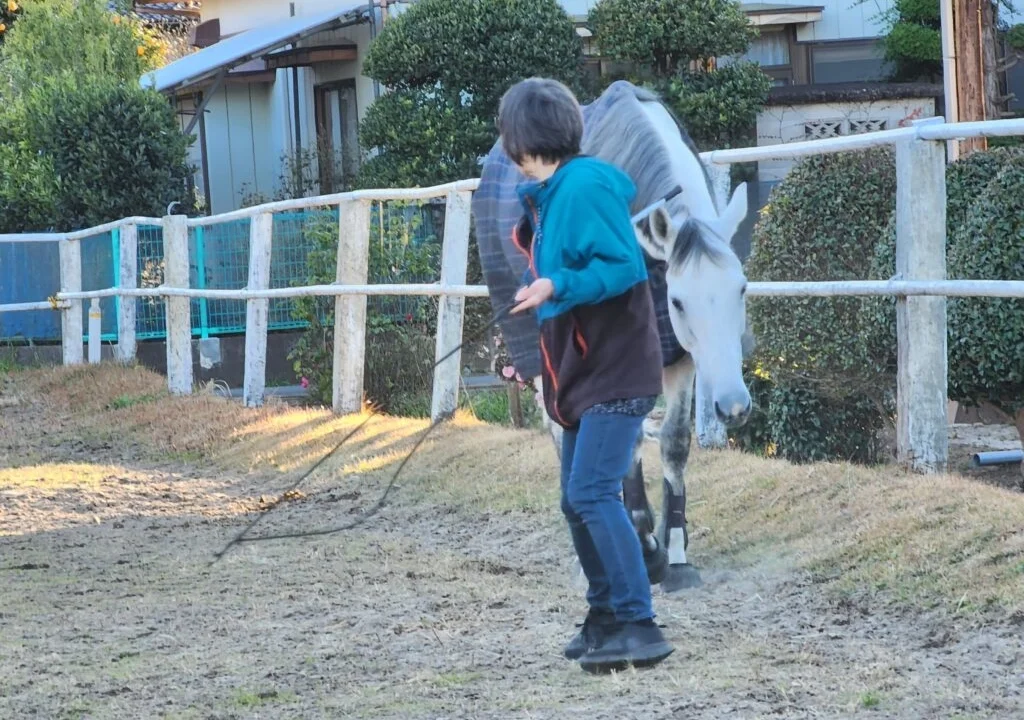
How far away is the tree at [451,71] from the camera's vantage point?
15.4 metres

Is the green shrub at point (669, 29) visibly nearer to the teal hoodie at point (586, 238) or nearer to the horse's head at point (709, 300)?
the horse's head at point (709, 300)

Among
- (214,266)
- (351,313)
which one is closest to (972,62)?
(351,313)

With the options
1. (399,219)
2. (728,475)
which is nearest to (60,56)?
(399,219)

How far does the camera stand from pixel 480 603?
4.73 metres

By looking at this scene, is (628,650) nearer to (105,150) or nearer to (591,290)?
(591,290)

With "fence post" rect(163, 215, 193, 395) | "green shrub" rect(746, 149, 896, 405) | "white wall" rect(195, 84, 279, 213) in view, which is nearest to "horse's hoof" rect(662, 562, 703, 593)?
"green shrub" rect(746, 149, 896, 405)

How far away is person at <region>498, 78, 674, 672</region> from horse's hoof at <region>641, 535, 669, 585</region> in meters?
0.94

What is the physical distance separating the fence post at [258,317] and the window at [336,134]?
26.6 ft

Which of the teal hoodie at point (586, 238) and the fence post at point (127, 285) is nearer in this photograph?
the teal hoodie at point (586, 238)

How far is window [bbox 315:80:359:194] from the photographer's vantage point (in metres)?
18.8

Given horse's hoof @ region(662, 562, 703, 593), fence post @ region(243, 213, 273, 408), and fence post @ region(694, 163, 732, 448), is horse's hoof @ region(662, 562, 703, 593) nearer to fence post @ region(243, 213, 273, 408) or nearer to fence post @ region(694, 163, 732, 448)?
fence post @ region(694, 163, 732, 448)

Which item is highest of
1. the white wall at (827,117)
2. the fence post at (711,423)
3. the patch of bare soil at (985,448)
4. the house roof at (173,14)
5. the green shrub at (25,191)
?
the house roof at (173,14)

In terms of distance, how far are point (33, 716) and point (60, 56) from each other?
1776 centimetres

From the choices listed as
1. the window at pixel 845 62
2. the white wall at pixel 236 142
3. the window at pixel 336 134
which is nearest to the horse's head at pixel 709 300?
the window at pixel 845 62
